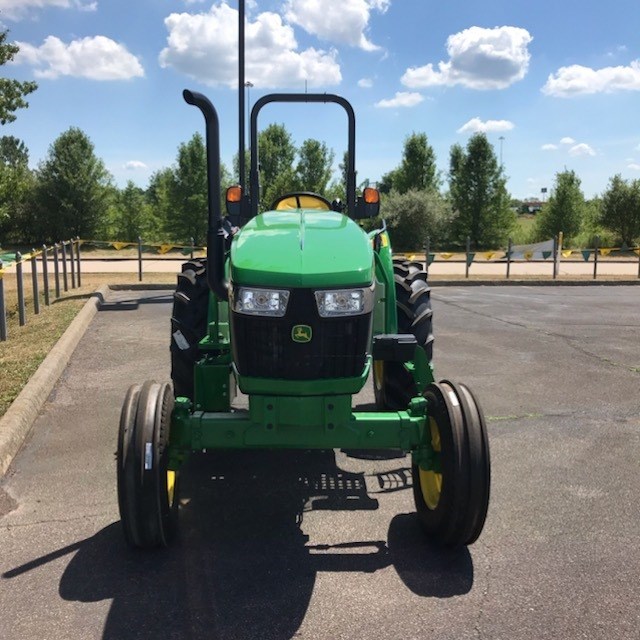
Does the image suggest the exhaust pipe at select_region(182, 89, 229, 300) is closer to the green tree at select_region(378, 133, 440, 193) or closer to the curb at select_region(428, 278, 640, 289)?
the curb at select_region(428, 278, 640, 289)

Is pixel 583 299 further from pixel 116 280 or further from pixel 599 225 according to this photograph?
pixel 599 225

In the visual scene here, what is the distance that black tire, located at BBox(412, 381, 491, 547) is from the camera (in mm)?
3152

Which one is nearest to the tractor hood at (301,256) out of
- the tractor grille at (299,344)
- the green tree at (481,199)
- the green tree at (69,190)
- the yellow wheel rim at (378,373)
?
the tractor grille at (299,344)

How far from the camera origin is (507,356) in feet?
26.3

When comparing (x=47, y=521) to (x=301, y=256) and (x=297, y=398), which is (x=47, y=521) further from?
(x=301, y=256)

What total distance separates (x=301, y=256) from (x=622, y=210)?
119 feet

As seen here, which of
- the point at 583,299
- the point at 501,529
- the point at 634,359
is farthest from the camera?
the point at 583,299

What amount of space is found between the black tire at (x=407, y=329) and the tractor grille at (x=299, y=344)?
1698mm

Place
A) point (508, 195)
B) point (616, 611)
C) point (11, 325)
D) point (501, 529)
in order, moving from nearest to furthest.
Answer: point (616, 611)
point (501, 529)
point (11, 325)
point (508, 195)

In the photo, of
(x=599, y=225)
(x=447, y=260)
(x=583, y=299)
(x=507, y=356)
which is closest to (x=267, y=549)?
(x=507, y=356)

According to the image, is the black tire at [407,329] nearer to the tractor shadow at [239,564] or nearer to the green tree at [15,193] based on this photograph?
the tractor shadow at [239,564]

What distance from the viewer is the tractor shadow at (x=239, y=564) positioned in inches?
109

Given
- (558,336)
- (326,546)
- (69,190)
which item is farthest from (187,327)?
(69,190)

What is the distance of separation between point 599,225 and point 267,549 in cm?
3760
